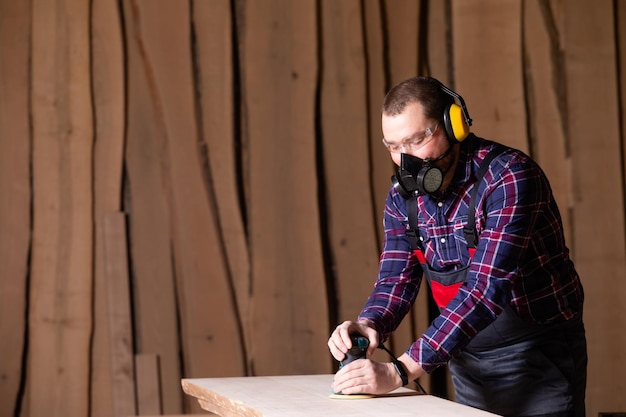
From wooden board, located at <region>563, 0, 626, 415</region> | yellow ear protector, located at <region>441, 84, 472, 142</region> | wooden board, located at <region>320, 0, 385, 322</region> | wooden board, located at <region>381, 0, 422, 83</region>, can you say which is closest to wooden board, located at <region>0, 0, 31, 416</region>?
wooden board, located at <region>320, 0, 385, 322</region>

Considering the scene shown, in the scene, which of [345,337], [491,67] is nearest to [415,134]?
[345,337]

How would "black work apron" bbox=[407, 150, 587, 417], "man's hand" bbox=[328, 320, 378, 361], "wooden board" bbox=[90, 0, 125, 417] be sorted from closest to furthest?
"man's hand" bbox=[328, 320, 378, 361] → "black work apron" bbox=[407, 150, 587, 417] → "wooden board" bbox=[90, 0, 125, 417]

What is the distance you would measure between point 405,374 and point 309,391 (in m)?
0.32

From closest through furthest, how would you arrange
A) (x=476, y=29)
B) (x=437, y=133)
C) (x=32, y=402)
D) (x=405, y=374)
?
1. (x=405, y=374)
2. (x=437, y=133)
3. (x=32, y=402)
4. (x=476, y=29)

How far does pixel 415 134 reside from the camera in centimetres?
238

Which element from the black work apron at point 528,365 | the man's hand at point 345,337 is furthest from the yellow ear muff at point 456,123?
the man's hand at point 345,337

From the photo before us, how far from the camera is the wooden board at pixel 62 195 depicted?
4.03 metres

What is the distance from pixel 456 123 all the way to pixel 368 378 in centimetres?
75

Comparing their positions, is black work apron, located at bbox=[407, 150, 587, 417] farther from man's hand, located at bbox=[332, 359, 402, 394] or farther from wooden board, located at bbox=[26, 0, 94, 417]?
wooden board, located at bbox=[26, 0, 94, 417]

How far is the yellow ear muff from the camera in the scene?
7.81 feet

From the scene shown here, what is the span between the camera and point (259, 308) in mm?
4133

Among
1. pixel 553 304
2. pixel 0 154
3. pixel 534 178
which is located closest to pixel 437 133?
pixel 534 178

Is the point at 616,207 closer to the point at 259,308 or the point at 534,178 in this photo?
the point at 259,308

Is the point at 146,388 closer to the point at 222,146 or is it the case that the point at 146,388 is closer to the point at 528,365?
the point at 222,146
